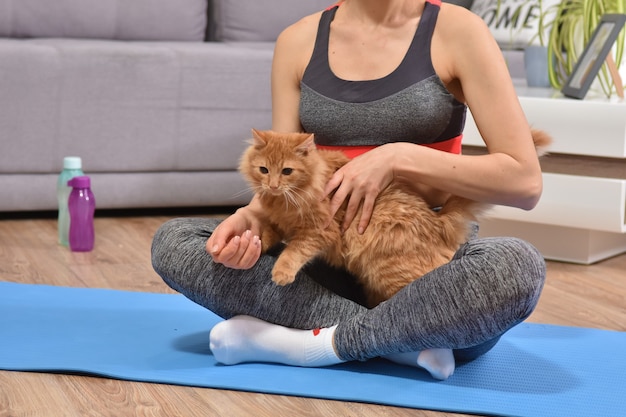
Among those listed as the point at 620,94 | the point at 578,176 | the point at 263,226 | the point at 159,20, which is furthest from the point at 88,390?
the point at 159,20

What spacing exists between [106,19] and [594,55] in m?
1.87

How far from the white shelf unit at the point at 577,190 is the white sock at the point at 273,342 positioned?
4.25 ft

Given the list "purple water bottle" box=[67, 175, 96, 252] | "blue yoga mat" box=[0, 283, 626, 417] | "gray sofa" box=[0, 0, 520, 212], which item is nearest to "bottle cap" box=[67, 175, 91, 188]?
"purple water bottle" box=[67, 175, 96, 252]

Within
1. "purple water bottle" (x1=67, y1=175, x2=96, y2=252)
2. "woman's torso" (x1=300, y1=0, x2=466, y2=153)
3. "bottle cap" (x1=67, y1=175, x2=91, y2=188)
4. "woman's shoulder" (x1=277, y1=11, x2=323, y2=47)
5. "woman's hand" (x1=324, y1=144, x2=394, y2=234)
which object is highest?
"woman's shoulder" (x1=277, y1=11, x2=323, y2=47)

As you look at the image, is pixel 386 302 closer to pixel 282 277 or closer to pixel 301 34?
pixel 282 277

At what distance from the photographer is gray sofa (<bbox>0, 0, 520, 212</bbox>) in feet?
10.5

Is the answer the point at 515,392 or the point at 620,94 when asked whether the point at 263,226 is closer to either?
the point at 515,392

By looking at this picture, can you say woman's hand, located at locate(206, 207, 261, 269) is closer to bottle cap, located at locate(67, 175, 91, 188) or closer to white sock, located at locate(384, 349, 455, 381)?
white sock, located at locate(384, 349, 455, 381)

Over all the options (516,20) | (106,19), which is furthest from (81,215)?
(516,20)

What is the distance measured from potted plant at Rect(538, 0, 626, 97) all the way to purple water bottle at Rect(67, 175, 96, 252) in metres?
1.66

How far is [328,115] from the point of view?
1.79 meters

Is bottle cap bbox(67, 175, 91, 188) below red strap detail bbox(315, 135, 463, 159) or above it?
below

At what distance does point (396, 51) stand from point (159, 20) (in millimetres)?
2180

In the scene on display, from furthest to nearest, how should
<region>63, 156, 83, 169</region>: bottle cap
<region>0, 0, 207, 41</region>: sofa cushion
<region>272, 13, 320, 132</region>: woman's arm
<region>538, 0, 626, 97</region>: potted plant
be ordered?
<region>0, 0, 207, 41</region>: sofa cushion < <region>538, 0, 626, 97</region>: potted plant < <region>63, 156, 83, 169</region>: bottle cap < <region>272, 13, 320, 132</region>: woman's arm
